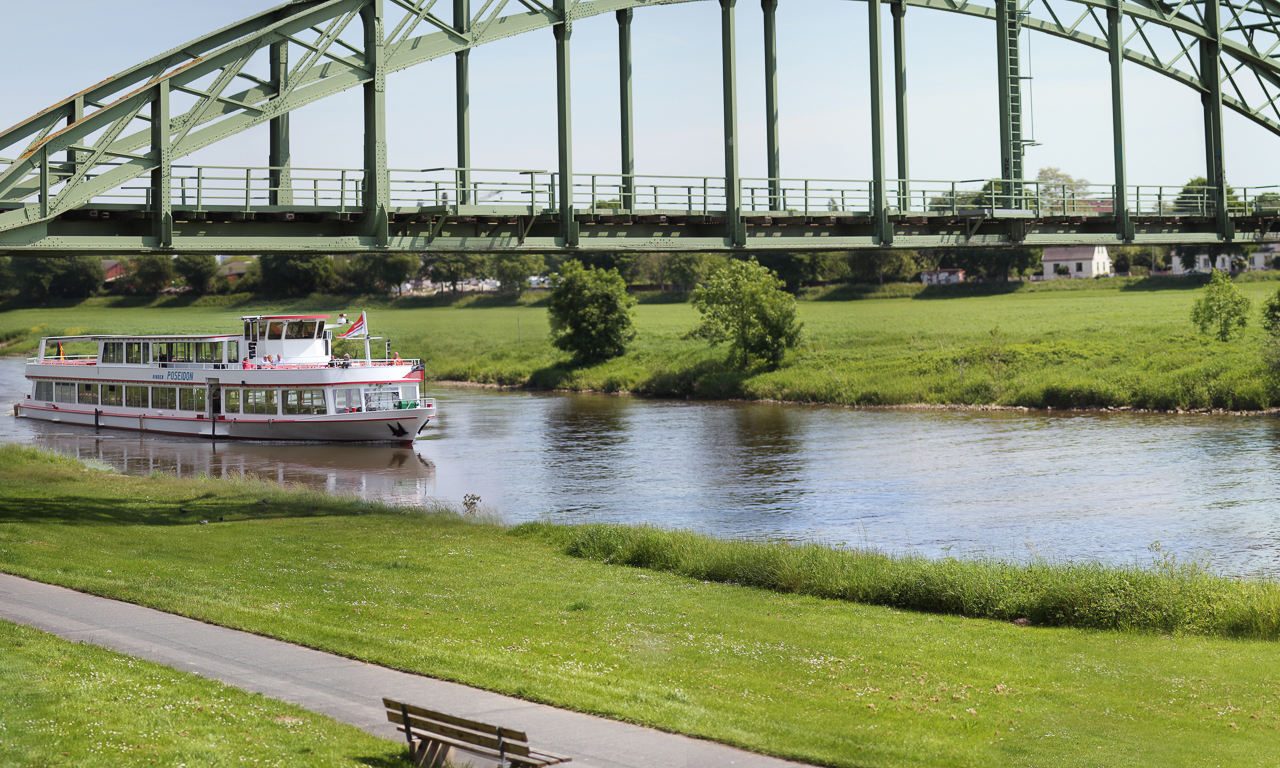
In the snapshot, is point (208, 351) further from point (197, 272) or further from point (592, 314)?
point (197, 272)

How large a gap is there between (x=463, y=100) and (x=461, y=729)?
21.0 metres

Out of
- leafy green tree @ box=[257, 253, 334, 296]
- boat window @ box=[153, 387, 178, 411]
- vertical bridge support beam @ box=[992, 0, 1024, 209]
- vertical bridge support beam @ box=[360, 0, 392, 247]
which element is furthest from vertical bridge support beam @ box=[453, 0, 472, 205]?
leafy green tree @ box=[257, 253, 334, 296]

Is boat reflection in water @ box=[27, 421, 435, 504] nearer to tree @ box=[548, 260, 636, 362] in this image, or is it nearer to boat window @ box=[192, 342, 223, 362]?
boat window @ box=[192, 342, 223, 362]

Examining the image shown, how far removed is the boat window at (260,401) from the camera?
54719mm

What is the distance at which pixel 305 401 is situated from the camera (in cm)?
5403

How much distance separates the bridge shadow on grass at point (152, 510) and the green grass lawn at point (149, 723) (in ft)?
47.7

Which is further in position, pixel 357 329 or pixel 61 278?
pixel 61 278

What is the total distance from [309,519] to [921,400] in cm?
4071

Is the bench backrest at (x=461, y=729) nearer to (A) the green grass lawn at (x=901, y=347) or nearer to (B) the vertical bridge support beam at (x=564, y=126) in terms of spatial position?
(B) the vertical bridge support beam at (x=564, y=126)

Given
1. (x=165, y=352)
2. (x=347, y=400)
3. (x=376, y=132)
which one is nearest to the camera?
(x=376, y=132)

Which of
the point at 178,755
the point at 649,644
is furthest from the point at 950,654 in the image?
the point at 178,755

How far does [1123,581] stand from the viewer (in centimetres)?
1898

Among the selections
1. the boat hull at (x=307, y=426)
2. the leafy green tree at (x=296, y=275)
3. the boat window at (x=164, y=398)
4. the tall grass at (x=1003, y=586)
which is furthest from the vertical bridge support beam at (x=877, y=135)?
the leafy green tree at (x=296, y=275)

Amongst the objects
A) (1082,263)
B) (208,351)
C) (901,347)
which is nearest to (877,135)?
(208,351)
